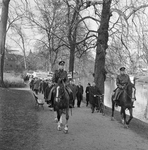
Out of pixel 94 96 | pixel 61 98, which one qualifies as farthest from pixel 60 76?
pixel 94 96

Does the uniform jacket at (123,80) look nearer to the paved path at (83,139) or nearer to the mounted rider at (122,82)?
the mounted rider at (122,82)

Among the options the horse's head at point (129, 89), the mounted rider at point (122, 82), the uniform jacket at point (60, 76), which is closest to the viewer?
the uniform jacket at point (60, 76)

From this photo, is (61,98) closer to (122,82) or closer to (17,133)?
(17,133)

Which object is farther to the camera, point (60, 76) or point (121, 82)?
point (121, 82)

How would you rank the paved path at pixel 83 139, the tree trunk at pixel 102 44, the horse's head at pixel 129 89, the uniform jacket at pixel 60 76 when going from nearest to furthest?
the paved path at pixel 83 139, the uniform jacket at pixel 60 76, the horse's head at pixel 129 89, the tree trunk at pixel 102 44

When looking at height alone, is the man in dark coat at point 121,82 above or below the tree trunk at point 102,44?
below

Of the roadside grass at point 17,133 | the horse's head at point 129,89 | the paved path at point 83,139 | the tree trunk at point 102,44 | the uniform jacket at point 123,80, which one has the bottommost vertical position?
the paved path at point 83,139

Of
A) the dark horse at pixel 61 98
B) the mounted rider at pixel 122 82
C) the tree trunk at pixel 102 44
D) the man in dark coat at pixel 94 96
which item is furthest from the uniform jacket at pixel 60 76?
the tree trunk at pixel 102 44

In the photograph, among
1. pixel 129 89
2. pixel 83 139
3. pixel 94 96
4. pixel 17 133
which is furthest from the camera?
pixel 94 96

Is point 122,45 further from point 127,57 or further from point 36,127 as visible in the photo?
point 36,127

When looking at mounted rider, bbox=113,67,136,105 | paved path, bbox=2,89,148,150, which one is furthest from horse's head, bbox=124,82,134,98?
paved path, bbox=2,89,148,150

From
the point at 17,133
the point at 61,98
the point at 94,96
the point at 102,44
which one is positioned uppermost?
the point at 102,44

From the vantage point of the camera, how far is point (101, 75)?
17.2m

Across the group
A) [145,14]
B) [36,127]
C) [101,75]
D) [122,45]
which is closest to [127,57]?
[122,45]
